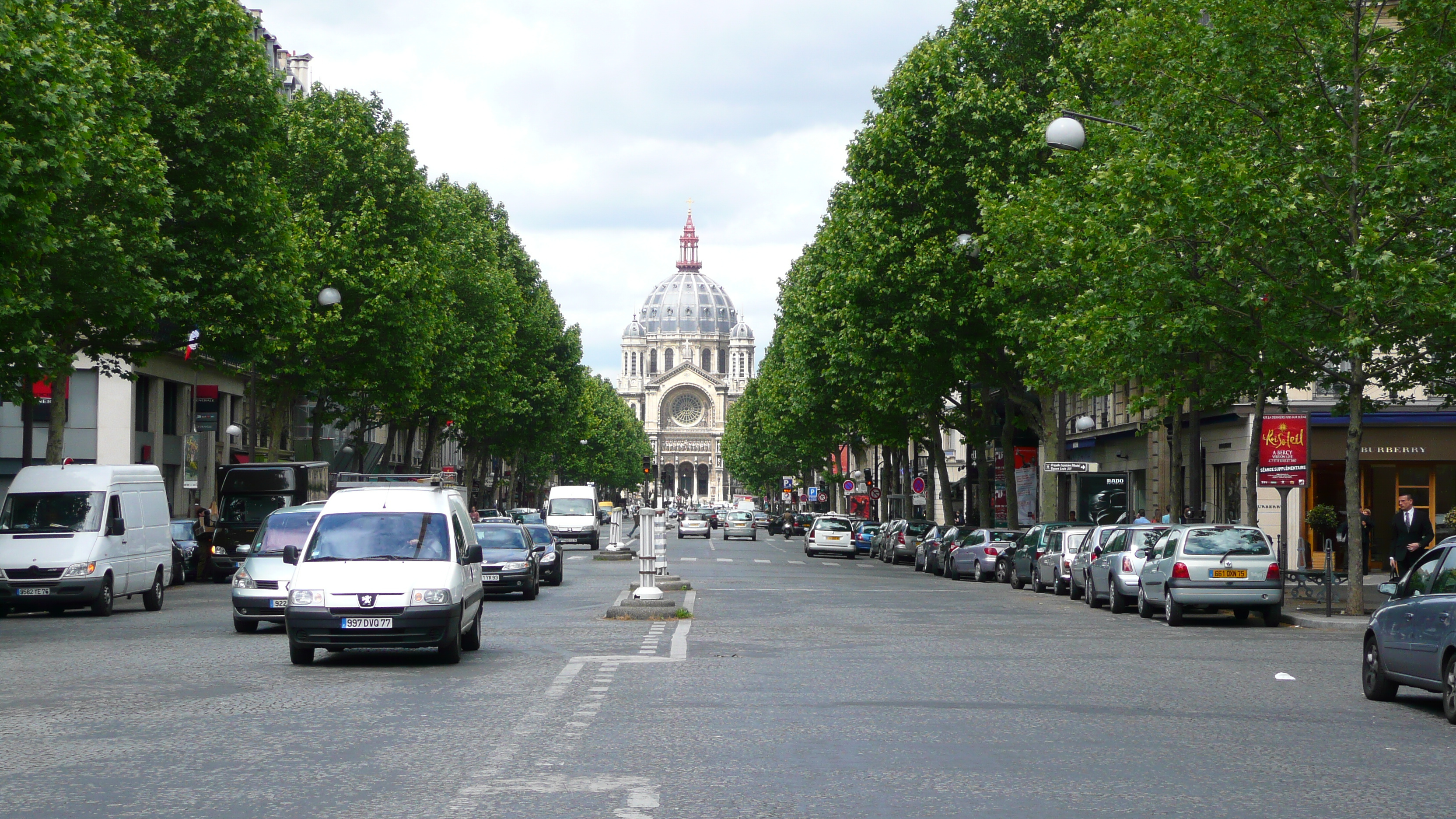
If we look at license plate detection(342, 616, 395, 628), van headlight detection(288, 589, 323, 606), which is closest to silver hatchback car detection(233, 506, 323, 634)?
van headlight detection(288, 589, 323, 606)

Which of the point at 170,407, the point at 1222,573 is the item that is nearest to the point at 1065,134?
the point at 1222,573

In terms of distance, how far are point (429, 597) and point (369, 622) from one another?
579 mm

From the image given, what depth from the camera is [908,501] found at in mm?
74688

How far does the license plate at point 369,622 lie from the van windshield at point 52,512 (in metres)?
10.6

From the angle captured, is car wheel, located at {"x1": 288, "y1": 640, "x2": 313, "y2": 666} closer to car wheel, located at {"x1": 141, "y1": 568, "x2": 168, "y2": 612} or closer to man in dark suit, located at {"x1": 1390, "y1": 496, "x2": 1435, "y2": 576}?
car wheel, located at {"x1": 141, "y1": 568, "x2": 168, "y2": 612}

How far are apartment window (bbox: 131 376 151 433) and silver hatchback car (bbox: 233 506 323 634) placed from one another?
2899cm

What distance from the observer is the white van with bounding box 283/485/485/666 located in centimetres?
1579

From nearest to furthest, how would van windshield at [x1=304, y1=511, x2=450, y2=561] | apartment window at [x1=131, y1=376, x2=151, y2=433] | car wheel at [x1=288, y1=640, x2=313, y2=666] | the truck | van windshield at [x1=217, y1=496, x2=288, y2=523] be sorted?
car wheel at [x1=288, y1=640, x2=313, y2=666] < van windshield at [x1=304, y1=511, x2=450, y2=561] < the truck < van windshield at [x1=217, y1=496, x2=288, y2=523] < apartment window at [x1=131, y1=376, x2=151, y2=433]

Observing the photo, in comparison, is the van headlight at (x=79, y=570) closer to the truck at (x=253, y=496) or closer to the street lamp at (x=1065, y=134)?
the truck at (x=253, y=496)

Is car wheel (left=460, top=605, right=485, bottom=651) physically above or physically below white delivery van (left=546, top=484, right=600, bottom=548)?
below

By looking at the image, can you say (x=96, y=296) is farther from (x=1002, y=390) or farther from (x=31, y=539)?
(x=1002, y=390)

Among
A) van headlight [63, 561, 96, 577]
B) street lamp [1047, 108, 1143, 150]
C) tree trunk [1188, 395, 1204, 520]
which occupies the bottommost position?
van headlight [63, 561, 96, 577]

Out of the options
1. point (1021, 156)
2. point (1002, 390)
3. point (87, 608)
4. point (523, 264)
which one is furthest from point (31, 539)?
point (523, 264)

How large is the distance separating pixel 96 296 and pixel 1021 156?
19252 millimetres
